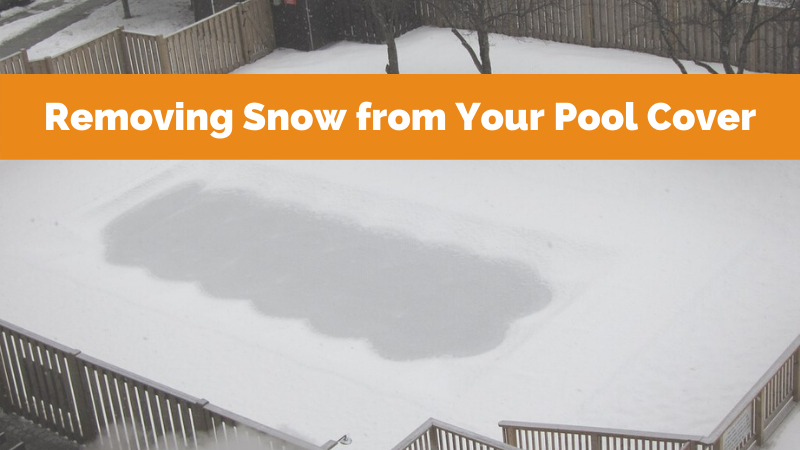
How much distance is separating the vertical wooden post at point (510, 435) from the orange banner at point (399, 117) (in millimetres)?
7819

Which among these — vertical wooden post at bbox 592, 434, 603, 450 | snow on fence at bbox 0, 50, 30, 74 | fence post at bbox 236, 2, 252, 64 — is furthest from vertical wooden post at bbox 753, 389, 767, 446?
snow on fence at bbox 0, 50, 30, 74

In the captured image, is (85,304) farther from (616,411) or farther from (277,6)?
(277,6)

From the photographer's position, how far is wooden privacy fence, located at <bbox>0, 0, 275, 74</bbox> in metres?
22.2

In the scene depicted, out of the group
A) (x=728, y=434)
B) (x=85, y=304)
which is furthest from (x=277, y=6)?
(x=728, y=434)

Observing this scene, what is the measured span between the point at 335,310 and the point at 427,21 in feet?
36.2

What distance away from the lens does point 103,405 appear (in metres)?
11.8

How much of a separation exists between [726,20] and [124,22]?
14.3 m

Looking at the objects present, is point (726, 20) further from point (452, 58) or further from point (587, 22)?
point (452, 58)

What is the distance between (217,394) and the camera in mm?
14172

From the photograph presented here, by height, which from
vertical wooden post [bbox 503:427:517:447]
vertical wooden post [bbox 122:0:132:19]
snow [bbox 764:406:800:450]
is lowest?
snow [bbox 764:406:800:450]

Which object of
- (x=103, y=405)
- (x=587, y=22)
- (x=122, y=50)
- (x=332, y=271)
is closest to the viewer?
(x=103, y=405)

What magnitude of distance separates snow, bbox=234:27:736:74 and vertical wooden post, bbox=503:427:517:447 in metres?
10.9

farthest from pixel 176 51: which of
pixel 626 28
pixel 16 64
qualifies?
pixel 626 28

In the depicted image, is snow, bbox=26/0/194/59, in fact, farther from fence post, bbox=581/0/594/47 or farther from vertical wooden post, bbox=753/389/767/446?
vertical wooden post, bbox=753/389/767/446
